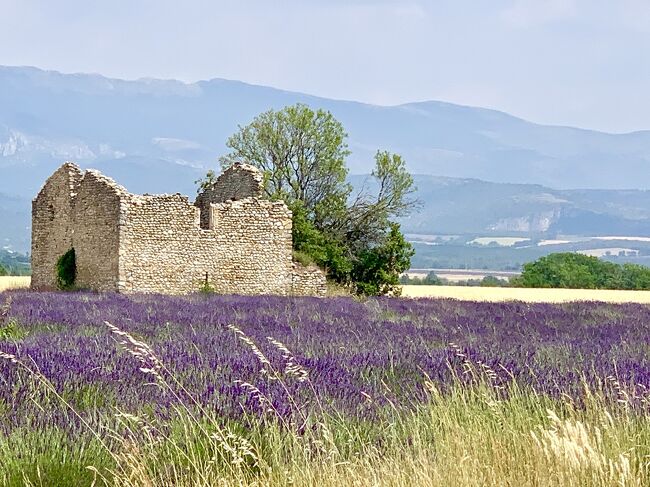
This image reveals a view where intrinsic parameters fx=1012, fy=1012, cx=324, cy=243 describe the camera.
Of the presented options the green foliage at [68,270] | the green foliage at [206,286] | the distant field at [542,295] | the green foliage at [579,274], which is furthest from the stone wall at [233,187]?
the green foliage at [579,274]

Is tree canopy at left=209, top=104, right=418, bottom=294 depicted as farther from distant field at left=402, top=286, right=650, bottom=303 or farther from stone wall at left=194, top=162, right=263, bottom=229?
stone wall at left=194, top=162, right=263, bottom=229

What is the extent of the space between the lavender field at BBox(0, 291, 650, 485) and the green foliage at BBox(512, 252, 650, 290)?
5300 cm

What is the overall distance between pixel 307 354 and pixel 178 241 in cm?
1712

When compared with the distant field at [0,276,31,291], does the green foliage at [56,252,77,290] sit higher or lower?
higher

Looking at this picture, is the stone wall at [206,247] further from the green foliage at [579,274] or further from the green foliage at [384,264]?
the green foliage at [579,274]

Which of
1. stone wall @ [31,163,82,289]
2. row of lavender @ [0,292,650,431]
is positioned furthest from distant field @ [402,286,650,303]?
row of lavender @ [0,292,650,431]

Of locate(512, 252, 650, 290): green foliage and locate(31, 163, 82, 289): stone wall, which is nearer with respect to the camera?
locate(31, 163, 82, 289): stone wall

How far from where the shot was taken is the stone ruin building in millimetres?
24172

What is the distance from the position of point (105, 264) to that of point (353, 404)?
19.7 m

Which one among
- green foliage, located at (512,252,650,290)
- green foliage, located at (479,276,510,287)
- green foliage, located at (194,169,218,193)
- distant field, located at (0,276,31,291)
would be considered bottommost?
green foliage, located at (479,276,510,287)

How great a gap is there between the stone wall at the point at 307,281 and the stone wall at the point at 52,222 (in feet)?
20.4

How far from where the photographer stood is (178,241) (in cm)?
2469

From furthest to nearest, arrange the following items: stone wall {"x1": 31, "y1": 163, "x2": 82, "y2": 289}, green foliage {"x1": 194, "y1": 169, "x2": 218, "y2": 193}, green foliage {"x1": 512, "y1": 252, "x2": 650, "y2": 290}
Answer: green foliage {"x1": 512, "y1": 252, "x2": 650, "y2": 290}, green foliage {"x1": 194, "y1": 169, "x2": 218, "y2": 193}, stone wall {"x1": 31, "y1": 163, "x2": 82, "y2": 289}

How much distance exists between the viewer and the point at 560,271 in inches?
2502
